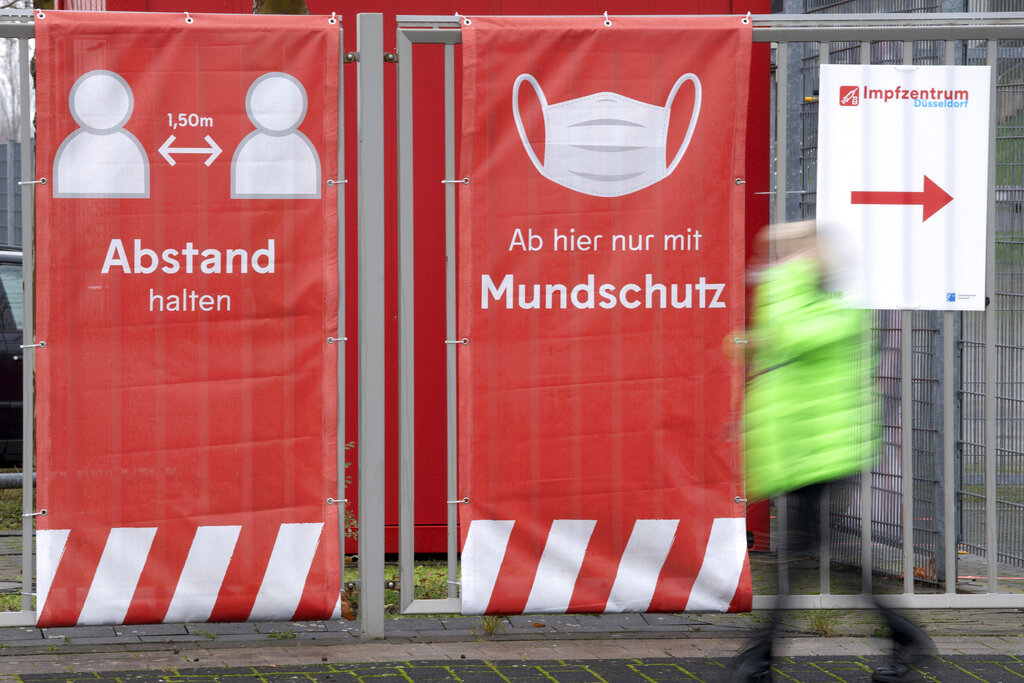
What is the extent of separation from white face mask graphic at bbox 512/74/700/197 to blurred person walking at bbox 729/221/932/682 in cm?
122

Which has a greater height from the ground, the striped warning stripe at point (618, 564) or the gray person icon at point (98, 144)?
the gray person icon at point (98, 144)

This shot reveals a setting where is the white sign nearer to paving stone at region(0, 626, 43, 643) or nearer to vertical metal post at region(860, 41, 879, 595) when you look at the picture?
vertical metal post at region(860, 41, 879, 595)

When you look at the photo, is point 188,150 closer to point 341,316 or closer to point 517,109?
point 341,316

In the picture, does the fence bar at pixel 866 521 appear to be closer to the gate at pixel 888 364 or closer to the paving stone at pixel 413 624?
the gate at pixel 888 364

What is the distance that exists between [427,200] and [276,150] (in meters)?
2.07

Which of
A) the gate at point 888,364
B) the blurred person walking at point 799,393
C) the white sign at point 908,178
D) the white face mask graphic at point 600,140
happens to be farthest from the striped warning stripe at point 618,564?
the white face mask graphic at point 600,140

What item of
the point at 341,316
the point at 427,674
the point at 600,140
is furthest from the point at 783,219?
the point at 427,674

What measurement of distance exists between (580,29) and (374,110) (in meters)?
0.96

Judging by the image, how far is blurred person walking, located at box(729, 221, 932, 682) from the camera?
201 inches

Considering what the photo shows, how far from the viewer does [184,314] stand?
6125mm

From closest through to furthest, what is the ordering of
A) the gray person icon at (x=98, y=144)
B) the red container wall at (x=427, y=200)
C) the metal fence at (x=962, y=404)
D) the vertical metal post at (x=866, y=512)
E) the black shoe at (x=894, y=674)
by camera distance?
the black shoe at (x=894, y=674) → the vertical metal post at (x=866, y=512) → the gray person icon at (x=98, y=144) → the metal fence at (x=962, y=404) → the red container wall at (x=427, y=200)

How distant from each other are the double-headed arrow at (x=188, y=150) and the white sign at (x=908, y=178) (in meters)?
2.67

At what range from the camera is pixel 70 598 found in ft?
20.1

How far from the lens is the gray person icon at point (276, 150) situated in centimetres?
612
